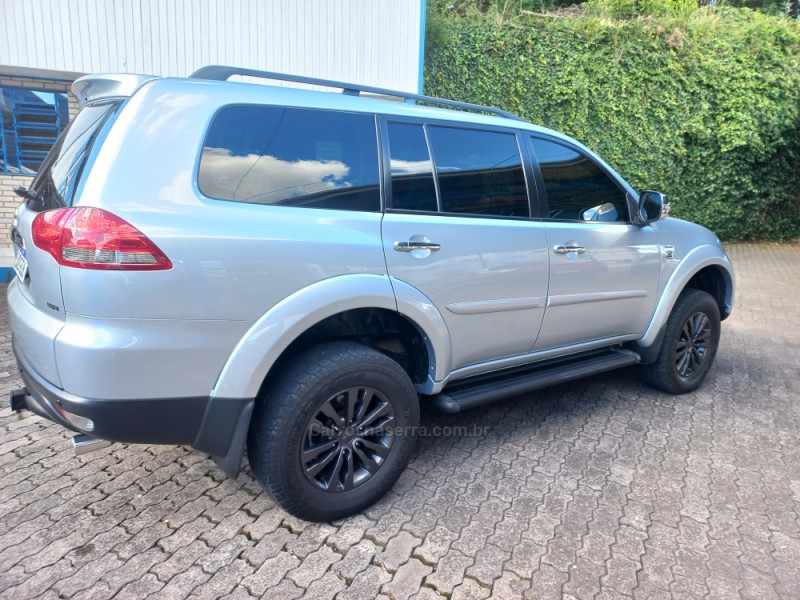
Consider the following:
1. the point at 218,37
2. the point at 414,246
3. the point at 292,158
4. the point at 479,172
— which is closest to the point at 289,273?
the point at 292,158

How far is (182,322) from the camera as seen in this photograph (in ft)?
6.94

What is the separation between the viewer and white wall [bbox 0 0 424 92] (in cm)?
648

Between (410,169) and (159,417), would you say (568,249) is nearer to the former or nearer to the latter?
(410,169)

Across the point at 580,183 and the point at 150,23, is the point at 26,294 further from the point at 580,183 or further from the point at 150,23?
the point at 150,23

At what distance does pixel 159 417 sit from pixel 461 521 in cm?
143

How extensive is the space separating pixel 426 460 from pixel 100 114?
2.33m

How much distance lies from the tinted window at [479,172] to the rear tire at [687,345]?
1.68 meters

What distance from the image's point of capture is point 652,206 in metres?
3.75

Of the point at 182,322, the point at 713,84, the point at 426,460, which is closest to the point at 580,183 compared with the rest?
the point at 426,460

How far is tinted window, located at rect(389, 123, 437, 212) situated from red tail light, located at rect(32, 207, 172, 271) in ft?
3.70

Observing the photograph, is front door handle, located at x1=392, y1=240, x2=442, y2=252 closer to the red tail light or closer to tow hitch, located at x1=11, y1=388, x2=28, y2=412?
the red tail light

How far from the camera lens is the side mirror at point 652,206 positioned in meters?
3.72

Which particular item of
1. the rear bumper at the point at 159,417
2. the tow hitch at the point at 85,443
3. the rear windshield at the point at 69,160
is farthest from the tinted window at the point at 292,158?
the tow hitch at the point at 85,443

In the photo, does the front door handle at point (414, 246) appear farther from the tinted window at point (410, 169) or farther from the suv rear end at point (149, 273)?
the suv rear end at point (149, 273)
